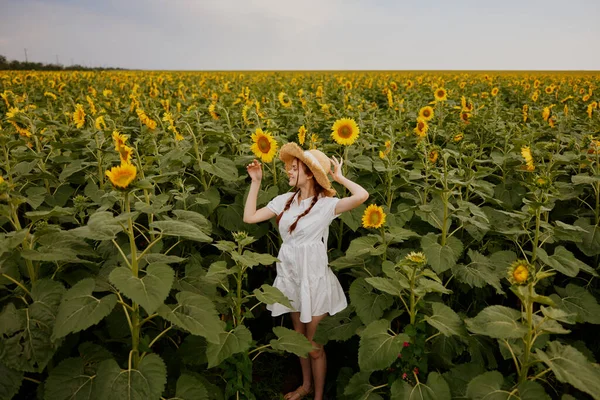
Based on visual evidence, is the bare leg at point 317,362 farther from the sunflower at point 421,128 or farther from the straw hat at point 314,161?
the sunflower at point 421,128

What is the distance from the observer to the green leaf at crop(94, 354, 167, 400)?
2004mm

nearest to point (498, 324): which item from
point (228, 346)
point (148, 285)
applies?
point (228, 346)

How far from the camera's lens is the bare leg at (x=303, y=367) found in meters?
3.23

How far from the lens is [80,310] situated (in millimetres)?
1994

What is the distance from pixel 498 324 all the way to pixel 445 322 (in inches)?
14.0

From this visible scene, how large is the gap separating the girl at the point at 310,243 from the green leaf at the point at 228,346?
0.69 metres

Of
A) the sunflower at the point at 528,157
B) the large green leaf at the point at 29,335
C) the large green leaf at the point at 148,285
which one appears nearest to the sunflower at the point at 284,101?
the sunflower at the point at 528,157

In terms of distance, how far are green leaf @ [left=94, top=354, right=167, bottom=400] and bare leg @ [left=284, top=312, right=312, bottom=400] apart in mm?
1265

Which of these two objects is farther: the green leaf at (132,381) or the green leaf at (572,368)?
the green leaf at (132,381)

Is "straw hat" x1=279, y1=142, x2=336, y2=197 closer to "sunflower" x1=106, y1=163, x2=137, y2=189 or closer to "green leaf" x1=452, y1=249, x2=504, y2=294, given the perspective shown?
"green leaf" x1=452, y1=249, x2=504, y2=294

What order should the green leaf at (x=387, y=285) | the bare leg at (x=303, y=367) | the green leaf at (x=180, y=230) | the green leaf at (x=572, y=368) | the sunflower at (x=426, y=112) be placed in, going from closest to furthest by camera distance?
the green leaf at (x=572, y=368) → the green leaf at (x=180, y=230) → the green leaf at (x=387, y=285) → the bare leg at (x=303, y=367) → the sunflower at (x=426, y=112)

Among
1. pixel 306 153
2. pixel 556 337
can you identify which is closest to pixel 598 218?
pixel 556 337

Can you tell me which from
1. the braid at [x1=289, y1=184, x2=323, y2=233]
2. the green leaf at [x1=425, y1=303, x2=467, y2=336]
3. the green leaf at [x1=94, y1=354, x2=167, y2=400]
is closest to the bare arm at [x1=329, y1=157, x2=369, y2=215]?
the braid at [x1=289, y1=184, x2=323, y2=233]

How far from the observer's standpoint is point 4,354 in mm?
2021
